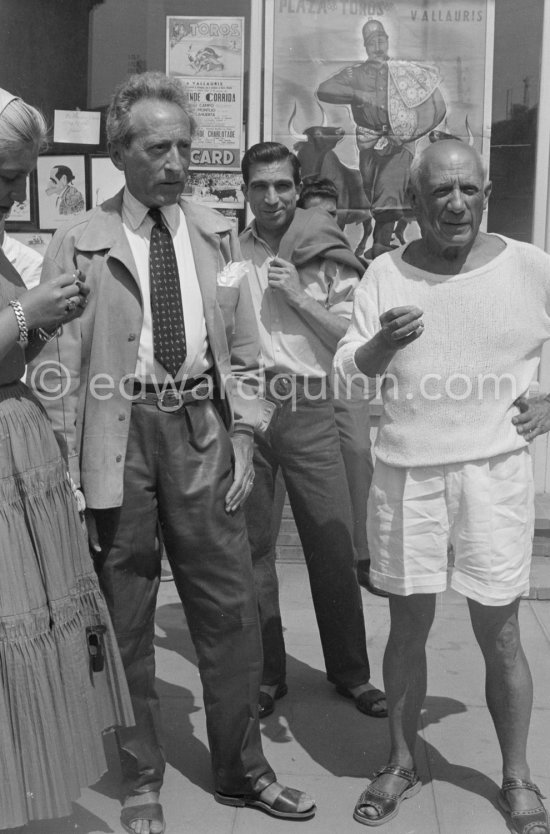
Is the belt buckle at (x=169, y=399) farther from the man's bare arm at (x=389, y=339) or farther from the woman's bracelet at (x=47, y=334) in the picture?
the man's bare arm at (x=389, y=339)

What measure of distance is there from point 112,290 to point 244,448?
2.17ft

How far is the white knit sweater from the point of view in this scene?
3004mm

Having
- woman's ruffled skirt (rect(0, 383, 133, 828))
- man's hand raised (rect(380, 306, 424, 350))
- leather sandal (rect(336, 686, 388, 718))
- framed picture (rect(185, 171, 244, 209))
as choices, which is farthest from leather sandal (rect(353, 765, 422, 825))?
framed picture (rect(185, 171, 244, 209))

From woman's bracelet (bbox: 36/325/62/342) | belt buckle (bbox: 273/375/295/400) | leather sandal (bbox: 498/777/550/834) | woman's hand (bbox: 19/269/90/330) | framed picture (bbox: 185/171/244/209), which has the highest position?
framed picture (bbox: 185/171/244/209)

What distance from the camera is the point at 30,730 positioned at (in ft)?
8.96

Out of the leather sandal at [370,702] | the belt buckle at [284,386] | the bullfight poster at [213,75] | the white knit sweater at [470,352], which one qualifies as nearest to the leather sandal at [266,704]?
the leather sandal at [370,702]

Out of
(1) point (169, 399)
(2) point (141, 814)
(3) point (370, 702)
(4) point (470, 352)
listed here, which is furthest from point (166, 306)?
(3) point (370, 702)

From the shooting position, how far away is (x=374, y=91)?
583 cm

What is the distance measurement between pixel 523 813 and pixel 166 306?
1.85 metres

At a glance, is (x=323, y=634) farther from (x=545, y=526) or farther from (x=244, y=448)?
(x=545, y=526)

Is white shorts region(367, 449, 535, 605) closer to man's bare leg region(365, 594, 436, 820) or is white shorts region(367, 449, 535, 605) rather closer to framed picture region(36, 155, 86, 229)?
man's bare leg region(365, 594, 436, 820)

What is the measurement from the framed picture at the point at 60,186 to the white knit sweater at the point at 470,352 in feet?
11.1

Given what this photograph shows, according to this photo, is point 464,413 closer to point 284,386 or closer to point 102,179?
point 284,386

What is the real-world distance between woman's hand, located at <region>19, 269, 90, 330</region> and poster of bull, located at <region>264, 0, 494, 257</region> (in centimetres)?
339
